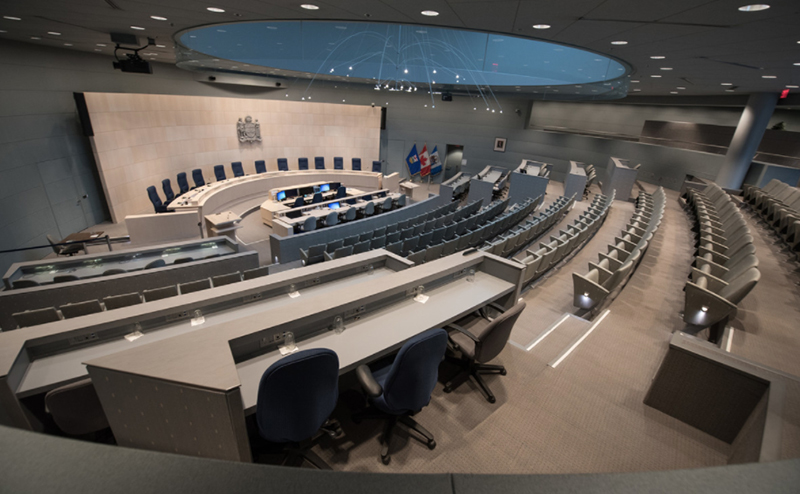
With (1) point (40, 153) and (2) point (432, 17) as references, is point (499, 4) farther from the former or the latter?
(1) point (40, 153)

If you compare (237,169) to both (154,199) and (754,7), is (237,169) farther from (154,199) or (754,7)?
(754,7)

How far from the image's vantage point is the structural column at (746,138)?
33.3 ft

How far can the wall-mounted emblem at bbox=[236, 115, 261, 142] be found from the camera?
13.7 m

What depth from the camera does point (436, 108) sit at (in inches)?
672

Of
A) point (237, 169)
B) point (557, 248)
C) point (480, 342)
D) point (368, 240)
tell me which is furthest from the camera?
point (237, 169)

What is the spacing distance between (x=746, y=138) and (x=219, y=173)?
1817 cm

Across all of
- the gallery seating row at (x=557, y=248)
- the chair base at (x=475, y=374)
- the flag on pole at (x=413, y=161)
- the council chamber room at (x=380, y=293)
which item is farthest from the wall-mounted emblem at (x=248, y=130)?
the chair base at (x=475, y=374)

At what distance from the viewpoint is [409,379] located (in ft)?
6.90

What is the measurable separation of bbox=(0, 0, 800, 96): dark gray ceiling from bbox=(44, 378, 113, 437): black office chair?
4108 millimetres

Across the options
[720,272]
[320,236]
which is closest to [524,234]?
[720,272]

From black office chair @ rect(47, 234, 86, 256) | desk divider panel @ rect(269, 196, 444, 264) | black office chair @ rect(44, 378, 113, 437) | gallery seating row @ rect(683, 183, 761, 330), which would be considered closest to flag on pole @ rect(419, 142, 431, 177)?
desk divider panel @ rect(269, 196, 444, 264)

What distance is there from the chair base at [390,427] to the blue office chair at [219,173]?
12603 mm

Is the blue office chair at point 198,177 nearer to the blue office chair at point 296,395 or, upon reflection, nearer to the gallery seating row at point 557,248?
the gallery seating row at point 557,248

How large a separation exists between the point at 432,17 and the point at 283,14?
2.03m
